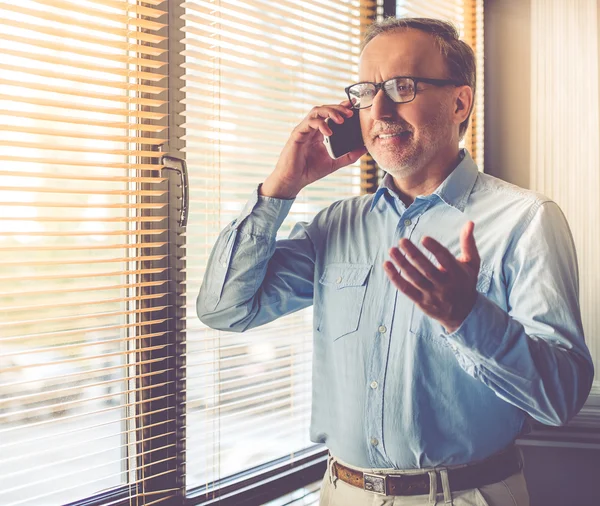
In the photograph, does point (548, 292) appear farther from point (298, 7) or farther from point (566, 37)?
point (566, 37)

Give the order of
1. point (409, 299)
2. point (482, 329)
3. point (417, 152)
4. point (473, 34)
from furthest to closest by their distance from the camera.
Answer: point (473, 34)
point (417, 152)
point (409, 299)
point (482, 329)

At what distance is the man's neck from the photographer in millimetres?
1455

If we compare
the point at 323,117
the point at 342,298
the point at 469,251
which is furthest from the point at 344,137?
the point at 469,251

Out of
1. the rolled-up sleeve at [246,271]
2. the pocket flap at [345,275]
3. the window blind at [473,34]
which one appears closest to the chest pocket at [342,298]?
the pocket flap at [345,275]

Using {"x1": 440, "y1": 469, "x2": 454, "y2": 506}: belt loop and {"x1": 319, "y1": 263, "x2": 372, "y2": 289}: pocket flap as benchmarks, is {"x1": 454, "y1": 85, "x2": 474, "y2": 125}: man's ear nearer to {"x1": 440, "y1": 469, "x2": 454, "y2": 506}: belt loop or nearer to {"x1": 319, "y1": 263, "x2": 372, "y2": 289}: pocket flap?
{"x1": 319, "y1": 263, "x2": 372, "y2": 289}: pocket flap

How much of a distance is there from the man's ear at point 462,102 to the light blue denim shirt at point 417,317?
121 millimetres

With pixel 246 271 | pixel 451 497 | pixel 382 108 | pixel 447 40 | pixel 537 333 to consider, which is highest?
pixel 447 40

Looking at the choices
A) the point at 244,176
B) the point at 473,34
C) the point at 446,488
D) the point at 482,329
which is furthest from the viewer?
the point at 473,34

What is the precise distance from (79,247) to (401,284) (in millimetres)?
837

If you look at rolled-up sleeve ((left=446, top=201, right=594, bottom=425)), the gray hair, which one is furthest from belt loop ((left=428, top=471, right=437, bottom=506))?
the gray hair

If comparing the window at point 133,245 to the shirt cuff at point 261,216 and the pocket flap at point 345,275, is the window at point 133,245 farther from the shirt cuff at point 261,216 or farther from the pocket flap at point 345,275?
the pocket flap at point 345,275

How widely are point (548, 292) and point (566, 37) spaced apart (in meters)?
1.92

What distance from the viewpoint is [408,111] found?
1402mm

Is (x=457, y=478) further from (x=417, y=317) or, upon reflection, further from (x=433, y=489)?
(x=417, y=317)
